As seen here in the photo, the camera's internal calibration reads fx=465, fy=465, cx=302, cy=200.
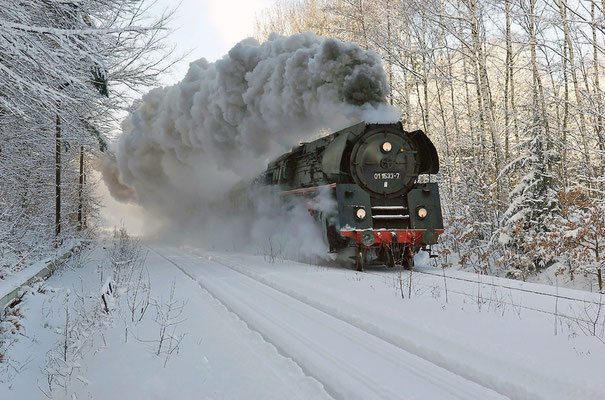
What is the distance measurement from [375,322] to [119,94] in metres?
8.46

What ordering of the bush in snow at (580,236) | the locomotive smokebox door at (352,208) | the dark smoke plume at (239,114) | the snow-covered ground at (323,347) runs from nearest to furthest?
the snow-covered ground at (323,347) < the bush in snow at (580,236) < the locomotive smokebox door at (352,208) < the dark smoke plume at (239,114)

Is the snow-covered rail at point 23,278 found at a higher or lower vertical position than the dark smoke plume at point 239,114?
lower

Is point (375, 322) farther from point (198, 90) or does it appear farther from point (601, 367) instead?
point (198, 90)

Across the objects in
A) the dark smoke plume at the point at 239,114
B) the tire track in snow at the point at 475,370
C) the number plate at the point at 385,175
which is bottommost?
the tire track in snow at the point at 475,370

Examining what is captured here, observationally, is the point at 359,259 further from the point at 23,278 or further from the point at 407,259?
the point at 23,278

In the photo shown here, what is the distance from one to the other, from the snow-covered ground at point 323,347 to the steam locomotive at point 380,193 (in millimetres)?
2213

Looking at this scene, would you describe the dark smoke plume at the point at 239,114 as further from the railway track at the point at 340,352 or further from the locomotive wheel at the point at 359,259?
the railway track at the point at 340,352

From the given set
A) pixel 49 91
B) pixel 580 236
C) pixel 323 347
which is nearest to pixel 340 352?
pixel 323 347

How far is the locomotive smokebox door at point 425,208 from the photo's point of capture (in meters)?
9.44

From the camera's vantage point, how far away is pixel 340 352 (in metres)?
4.09

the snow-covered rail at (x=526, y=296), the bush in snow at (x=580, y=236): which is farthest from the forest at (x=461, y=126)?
the snow-covered rail at (x=526, y=296)

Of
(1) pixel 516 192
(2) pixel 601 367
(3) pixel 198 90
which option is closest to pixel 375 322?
(2) pixel 601 367

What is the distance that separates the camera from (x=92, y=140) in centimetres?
1329

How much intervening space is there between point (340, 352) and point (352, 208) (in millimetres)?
5233
